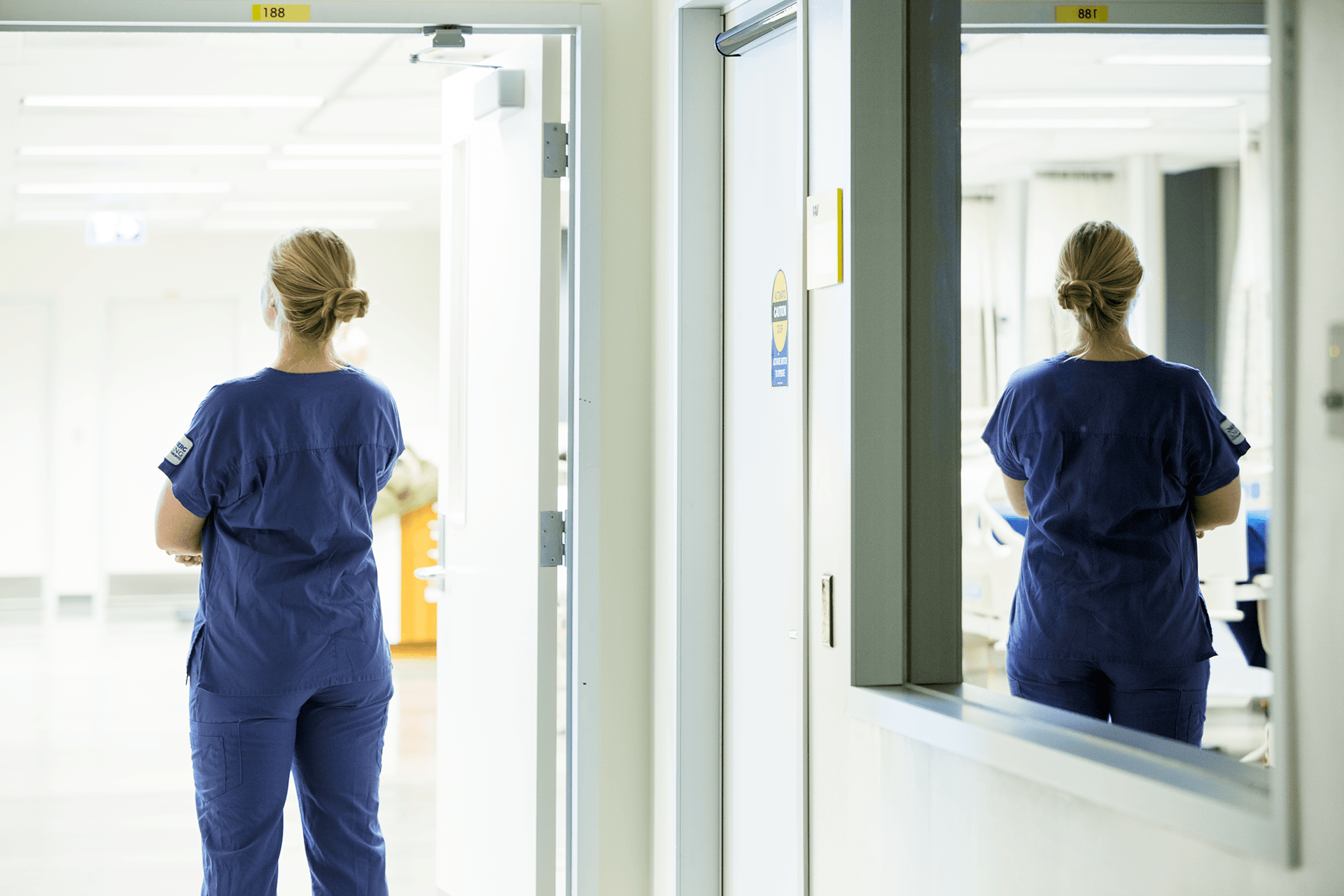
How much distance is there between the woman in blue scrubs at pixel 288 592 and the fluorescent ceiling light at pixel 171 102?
419 cm

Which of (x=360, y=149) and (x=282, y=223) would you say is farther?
(x=282, y=223)

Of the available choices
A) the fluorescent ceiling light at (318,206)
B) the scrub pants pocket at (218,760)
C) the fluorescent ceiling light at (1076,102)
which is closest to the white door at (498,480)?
the scrub pants pocket at (218,760)

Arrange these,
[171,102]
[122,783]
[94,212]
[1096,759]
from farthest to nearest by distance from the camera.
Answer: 1. [94,212]
2. [171,102]
3. [122,783]
4. [1096,759]

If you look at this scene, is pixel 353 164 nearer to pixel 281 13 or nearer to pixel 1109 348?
pixel 281 13

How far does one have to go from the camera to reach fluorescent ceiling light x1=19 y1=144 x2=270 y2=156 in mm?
7066

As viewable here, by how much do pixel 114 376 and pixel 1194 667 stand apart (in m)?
9.47

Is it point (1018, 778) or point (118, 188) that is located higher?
point (118, 188)

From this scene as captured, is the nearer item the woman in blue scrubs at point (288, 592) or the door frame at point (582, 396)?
the woman in blue scrubs at point (288, 592)

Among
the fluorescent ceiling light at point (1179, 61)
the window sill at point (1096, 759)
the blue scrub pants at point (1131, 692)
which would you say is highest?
the fluorescent ceiling light at point (1179, 61)

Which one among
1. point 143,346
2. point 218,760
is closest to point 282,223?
point 143,346

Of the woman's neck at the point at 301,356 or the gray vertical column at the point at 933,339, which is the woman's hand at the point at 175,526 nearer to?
the woman's neck at the point at 301,356

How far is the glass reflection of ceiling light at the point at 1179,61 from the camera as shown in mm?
3160

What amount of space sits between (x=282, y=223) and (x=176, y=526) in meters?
7.76

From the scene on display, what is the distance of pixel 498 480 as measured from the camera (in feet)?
8.38
